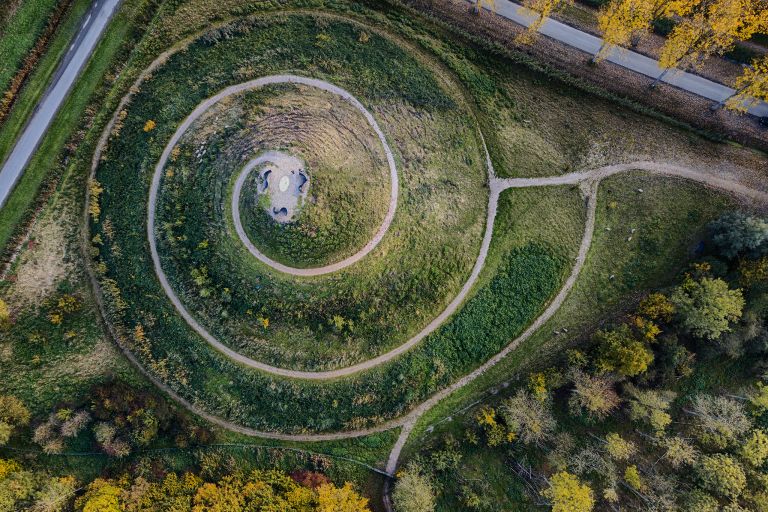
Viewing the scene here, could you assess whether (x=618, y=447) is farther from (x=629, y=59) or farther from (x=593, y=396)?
(x=629, y=59)

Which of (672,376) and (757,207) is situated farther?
(757,207)

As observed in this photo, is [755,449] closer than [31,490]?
No

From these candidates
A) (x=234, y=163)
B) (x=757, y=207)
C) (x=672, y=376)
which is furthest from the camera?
(x=757, y=207)

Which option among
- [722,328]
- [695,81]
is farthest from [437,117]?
[722,328]

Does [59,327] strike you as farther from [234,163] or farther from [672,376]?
[672,376]

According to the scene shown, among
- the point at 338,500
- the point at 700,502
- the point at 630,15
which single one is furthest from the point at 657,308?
the point at 338,500

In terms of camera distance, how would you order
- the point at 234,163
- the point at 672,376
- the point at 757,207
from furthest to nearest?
1. the point at 757,207
2. the point at 672,376
3. the point at 234,163

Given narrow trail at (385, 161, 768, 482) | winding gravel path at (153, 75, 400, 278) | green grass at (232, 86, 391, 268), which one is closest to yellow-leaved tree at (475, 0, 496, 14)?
winding gravel path at (153, 75, 400, 278)
